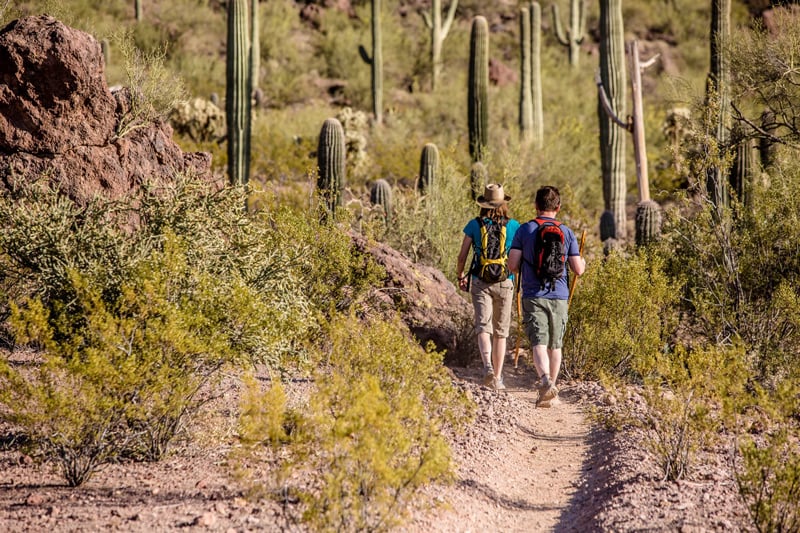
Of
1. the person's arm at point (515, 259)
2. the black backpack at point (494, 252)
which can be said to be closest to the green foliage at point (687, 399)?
the person's arm at point (515, 259)

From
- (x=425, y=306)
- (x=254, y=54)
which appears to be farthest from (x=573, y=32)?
(x=425, y=306)

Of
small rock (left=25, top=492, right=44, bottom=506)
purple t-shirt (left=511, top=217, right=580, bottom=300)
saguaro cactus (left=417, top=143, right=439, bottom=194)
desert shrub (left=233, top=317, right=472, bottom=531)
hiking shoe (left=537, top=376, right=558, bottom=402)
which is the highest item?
saguaro cactus (left=417, top=143, right=439, bottom=194)

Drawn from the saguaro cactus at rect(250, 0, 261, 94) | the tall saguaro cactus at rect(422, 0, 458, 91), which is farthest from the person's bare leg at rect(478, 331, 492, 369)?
the tall saguaro cactus at rect(422, 0, 458, 91)

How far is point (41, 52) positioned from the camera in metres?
6.50

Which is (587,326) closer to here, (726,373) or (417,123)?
(726,373)

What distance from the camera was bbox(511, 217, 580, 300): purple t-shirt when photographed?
679cm

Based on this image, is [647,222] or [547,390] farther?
[647,222]

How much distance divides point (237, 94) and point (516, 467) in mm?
10671

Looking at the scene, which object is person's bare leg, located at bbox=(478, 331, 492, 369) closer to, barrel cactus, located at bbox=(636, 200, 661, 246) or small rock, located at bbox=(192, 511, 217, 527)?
small rock, located at bbox=(192, 511, 217, 527)

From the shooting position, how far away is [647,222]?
10.8 metres

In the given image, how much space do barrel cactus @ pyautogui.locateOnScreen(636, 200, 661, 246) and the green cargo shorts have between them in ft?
13.5

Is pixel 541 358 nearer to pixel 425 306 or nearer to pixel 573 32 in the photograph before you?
pixel 425 306

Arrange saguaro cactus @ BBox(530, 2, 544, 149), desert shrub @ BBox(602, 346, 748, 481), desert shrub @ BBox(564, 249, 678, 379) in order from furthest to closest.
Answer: saguaro cactus @ BBox(530, 2, 544, 149), desert shrub @ BBox(564, 249, 678, 379), desert shrub @ BBox(602, 346, 748, 481)

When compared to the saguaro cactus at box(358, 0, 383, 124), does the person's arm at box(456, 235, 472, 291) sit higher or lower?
lower
